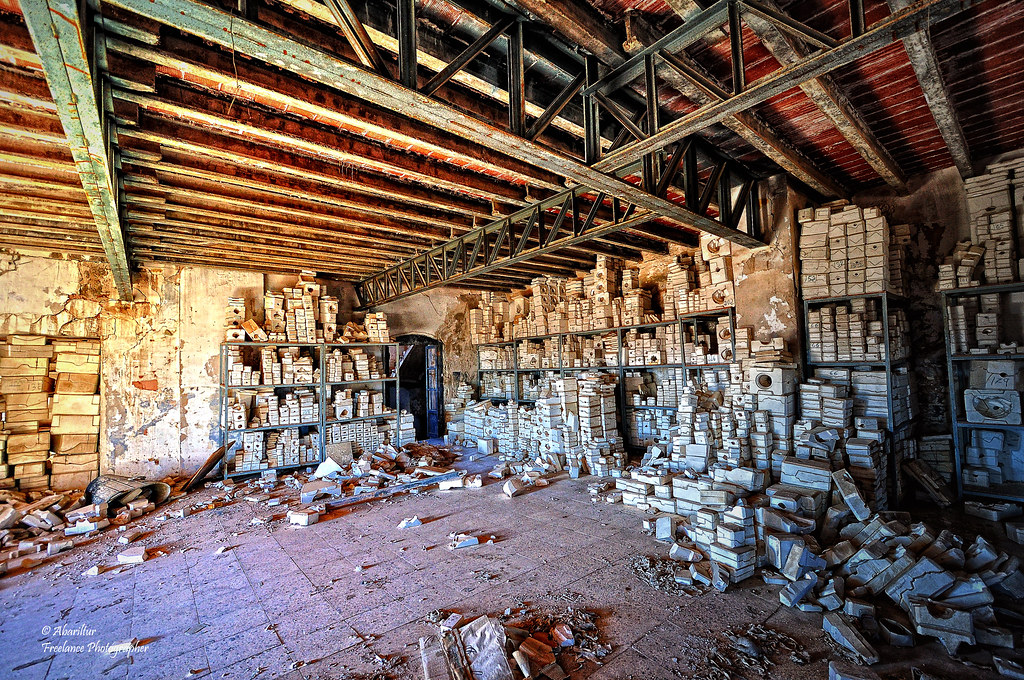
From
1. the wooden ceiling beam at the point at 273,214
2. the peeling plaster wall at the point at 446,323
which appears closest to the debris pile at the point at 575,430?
the peeling plaster wall at the point at 446,323

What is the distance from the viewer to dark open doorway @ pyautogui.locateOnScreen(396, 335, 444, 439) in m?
13.1

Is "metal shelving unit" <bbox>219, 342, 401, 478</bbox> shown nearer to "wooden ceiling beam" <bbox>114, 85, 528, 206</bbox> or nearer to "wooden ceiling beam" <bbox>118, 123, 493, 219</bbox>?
"wooden ceiling beam" <bbox>118, 123, 493, 219</bbox>

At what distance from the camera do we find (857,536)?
4523mm

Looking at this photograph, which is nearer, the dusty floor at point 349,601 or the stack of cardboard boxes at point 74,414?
the dusty floor at point 349,601

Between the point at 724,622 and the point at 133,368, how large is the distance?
437 inches

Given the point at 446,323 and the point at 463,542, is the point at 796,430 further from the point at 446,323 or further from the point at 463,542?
the point at 446,323

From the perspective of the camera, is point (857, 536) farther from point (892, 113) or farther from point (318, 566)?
point (318, 566)

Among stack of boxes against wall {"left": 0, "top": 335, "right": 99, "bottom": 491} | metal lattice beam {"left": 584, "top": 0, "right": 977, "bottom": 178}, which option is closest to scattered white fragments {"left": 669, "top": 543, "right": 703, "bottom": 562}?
metal lattice beam {"left": 584, "top": 0, "right": 977, "bottom": 178}

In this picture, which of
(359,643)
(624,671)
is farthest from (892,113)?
(359,643)

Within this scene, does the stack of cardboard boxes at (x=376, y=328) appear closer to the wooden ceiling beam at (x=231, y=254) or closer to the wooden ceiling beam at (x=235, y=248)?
the wooden ceiling beam at (x=231, y=254)

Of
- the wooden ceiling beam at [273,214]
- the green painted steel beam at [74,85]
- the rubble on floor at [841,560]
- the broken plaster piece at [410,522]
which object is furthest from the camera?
the broken plaster piece at [410,522]

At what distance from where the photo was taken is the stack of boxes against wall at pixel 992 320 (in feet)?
17.4

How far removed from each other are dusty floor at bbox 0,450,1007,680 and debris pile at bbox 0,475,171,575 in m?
0.35

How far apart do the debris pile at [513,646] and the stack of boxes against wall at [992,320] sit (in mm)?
5932
